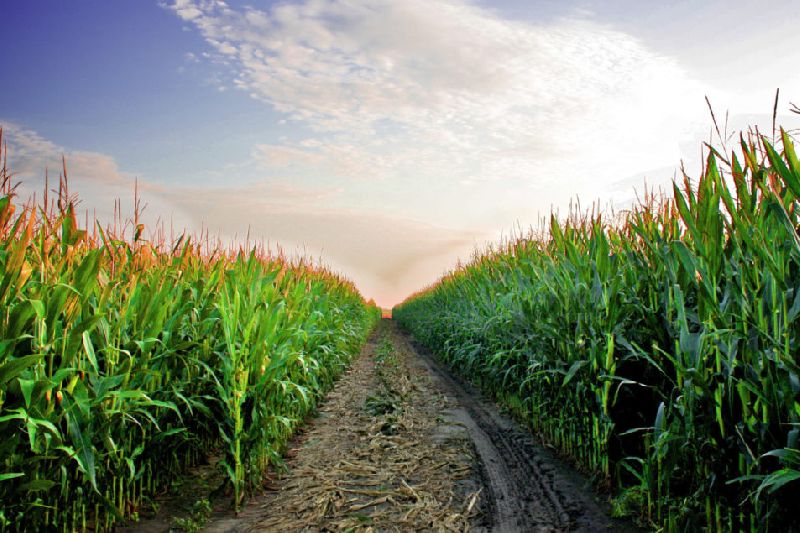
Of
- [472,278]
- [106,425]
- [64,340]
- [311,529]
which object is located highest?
[472,278]

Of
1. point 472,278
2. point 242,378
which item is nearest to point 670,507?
point 242,378

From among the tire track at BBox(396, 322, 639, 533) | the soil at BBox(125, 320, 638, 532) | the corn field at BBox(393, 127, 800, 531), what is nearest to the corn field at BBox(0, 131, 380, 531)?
the soil at BBox(125, 320, 638, 532)

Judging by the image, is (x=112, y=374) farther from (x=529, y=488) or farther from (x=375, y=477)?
(x=529, y=488)

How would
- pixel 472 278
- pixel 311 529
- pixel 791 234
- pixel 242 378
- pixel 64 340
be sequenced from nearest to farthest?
pixel 791 234 < pixel 64 340 < pixel 311 529 < pixel 242 378 < pixel 472 278

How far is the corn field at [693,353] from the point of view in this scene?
8.30 ft

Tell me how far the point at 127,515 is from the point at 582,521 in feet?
10.4

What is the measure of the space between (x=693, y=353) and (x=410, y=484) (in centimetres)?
248

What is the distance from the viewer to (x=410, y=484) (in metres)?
4.29

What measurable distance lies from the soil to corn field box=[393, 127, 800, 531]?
387 mm

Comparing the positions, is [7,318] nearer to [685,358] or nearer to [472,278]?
[685,358]

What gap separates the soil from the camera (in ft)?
11.8

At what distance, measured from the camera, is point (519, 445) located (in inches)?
211

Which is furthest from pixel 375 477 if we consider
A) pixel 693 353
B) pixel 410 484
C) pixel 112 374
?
pixel 693 353

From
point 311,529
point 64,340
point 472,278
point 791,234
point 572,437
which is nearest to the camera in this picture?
point 791,234
